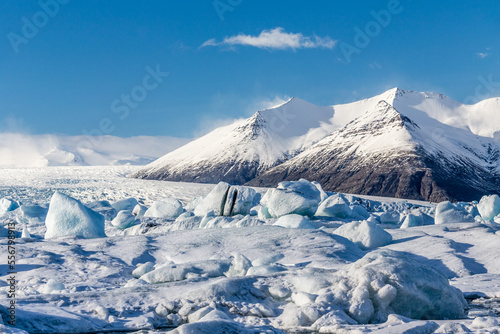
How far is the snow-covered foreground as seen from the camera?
748cm

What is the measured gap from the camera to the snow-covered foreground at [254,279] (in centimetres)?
748

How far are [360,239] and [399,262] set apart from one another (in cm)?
592

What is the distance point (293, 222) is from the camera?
17.4 metres

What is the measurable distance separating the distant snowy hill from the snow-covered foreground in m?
80.6

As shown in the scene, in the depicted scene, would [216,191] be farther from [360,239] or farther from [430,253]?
[430,253]

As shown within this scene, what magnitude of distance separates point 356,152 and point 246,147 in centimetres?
4178

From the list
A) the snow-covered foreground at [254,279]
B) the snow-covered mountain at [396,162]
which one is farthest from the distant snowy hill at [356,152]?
the snow-covered foreground at [254,279]

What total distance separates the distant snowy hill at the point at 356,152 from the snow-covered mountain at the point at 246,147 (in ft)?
0.92

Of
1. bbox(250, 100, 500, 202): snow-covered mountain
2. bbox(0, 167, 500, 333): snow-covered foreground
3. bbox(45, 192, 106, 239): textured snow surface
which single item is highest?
bbox(250, 100, 500, 202): snow-covered mountain

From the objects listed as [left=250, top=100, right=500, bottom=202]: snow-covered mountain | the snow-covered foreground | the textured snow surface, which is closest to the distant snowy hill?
[left=250, top=100, right=500, bottom=202]: snow-covered mountain

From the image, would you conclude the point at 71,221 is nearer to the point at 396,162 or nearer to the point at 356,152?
the point at 396,162

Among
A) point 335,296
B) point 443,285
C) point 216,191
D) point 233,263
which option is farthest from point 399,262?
point 216,191

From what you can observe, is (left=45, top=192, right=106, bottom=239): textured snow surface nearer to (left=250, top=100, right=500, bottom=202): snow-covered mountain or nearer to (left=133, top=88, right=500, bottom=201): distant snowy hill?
(left=250, top=100, right=500, bottom=202): snow-covered mountain

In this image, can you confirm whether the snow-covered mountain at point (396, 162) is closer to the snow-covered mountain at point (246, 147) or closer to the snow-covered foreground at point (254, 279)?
the snow-covered mountain at point (246, 147)
